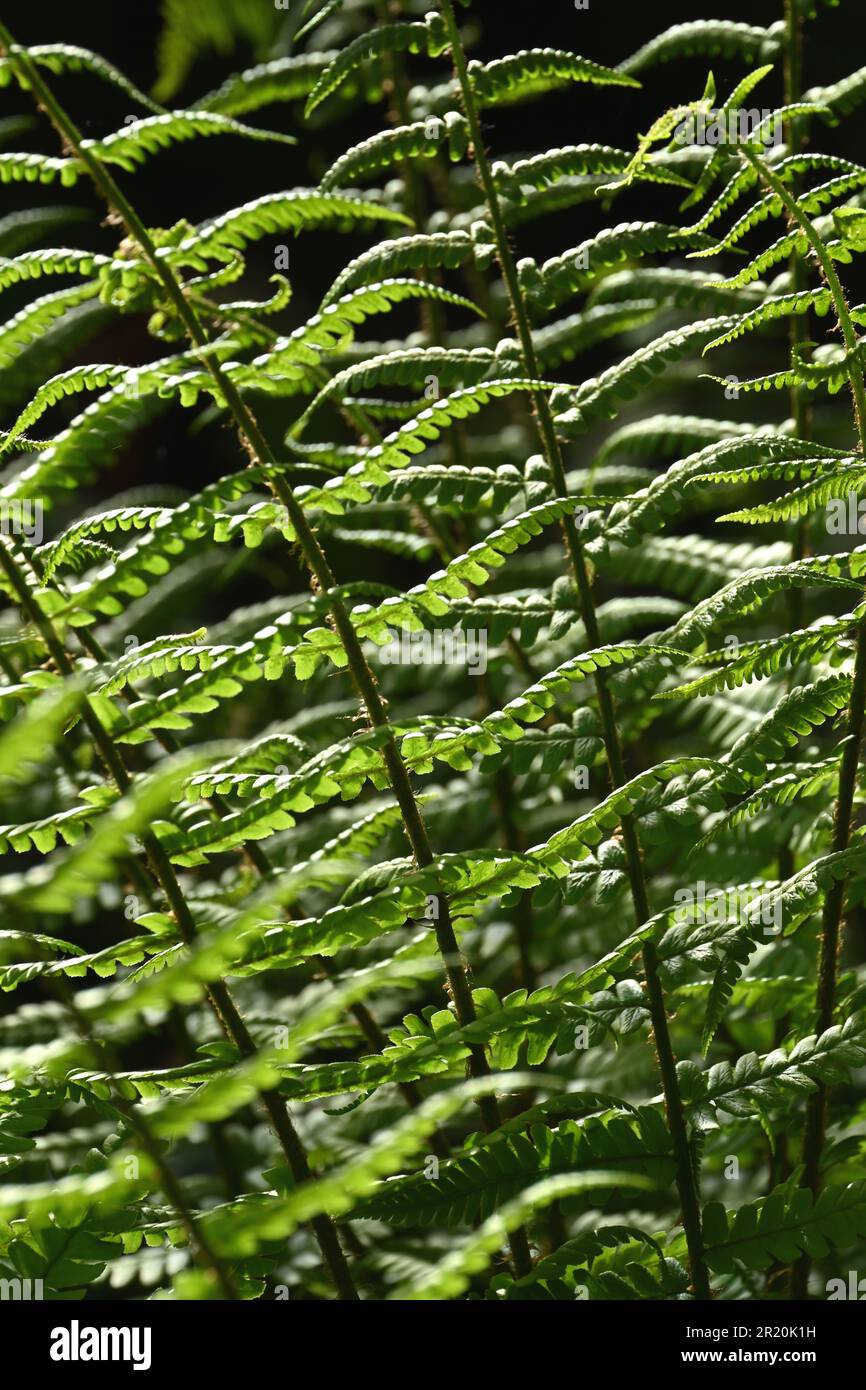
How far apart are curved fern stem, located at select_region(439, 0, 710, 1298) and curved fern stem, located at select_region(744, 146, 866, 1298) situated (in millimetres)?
135

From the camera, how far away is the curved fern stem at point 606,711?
43.2 inches

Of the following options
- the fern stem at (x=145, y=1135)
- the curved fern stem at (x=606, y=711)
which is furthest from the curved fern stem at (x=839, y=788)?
the fern stem at (x=145, y=1135)

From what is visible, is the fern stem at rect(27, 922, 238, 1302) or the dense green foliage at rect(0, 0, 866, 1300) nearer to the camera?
the fern stem at rect(27, 922, 238, 1302)

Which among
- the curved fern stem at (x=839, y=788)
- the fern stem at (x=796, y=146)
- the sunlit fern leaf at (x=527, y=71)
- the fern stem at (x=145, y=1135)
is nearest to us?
the fern stem at (x=145, y=1135)

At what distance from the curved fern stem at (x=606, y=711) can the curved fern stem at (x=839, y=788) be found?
135mm

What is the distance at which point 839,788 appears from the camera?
1105 millimetres

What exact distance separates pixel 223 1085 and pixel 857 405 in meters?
0.77

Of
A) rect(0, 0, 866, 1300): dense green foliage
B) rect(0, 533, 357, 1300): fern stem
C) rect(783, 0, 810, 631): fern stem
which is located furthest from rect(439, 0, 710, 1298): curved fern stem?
rect(783, 0, 810, 631): fern stem

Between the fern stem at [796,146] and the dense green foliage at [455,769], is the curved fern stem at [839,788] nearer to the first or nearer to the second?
the dense green foliage at [455,769]

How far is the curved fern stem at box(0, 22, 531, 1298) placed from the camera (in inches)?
38.3

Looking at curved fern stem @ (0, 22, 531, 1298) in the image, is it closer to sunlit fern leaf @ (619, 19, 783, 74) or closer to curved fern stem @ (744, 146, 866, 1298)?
curved fern stem @ (744, 146, 866, 1298)

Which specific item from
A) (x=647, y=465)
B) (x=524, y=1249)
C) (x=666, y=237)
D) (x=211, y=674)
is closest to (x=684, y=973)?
(x=524, y=1249)

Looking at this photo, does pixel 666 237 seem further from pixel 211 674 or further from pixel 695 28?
pixel 211 674
